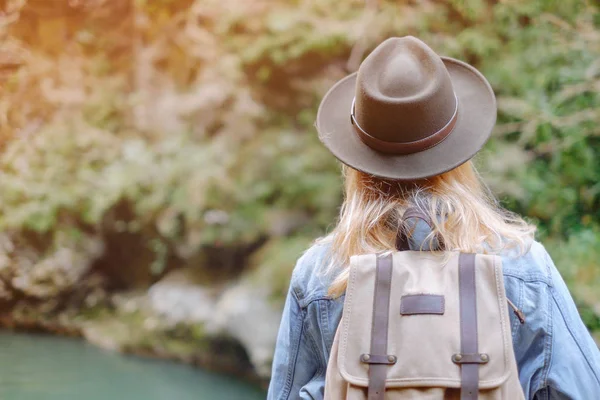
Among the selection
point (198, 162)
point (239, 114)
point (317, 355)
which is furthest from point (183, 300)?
point (317, 355)

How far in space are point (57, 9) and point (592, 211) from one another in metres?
4.48

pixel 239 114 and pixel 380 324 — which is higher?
pixel 239 114

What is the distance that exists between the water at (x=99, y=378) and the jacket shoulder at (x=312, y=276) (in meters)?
3.64


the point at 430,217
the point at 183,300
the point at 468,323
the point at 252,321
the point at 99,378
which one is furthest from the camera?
the point at 183,300

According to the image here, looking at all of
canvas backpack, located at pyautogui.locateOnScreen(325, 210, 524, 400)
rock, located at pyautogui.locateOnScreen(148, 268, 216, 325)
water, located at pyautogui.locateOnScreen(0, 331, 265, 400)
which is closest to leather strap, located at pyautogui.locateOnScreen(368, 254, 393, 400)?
canvas backpack, located at pyautogui.locateOnScreen(325, 210, 524, 400)

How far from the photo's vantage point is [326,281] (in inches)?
40.4

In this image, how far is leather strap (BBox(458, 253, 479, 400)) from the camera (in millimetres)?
847

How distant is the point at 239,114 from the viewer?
490cm

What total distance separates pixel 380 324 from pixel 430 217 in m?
0.20

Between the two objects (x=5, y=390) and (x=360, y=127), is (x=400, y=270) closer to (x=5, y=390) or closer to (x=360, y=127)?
(x=360, y=127)

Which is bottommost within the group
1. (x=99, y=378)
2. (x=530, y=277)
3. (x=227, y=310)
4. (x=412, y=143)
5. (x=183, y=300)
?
(x=530, y=277)

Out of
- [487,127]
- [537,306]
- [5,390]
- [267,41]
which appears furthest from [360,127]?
[5,390]

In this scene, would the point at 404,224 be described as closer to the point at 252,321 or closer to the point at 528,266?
the point at 528,266

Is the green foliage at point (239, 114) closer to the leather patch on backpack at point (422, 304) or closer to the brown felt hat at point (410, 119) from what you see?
the brown felt hat at point (410, 119)
